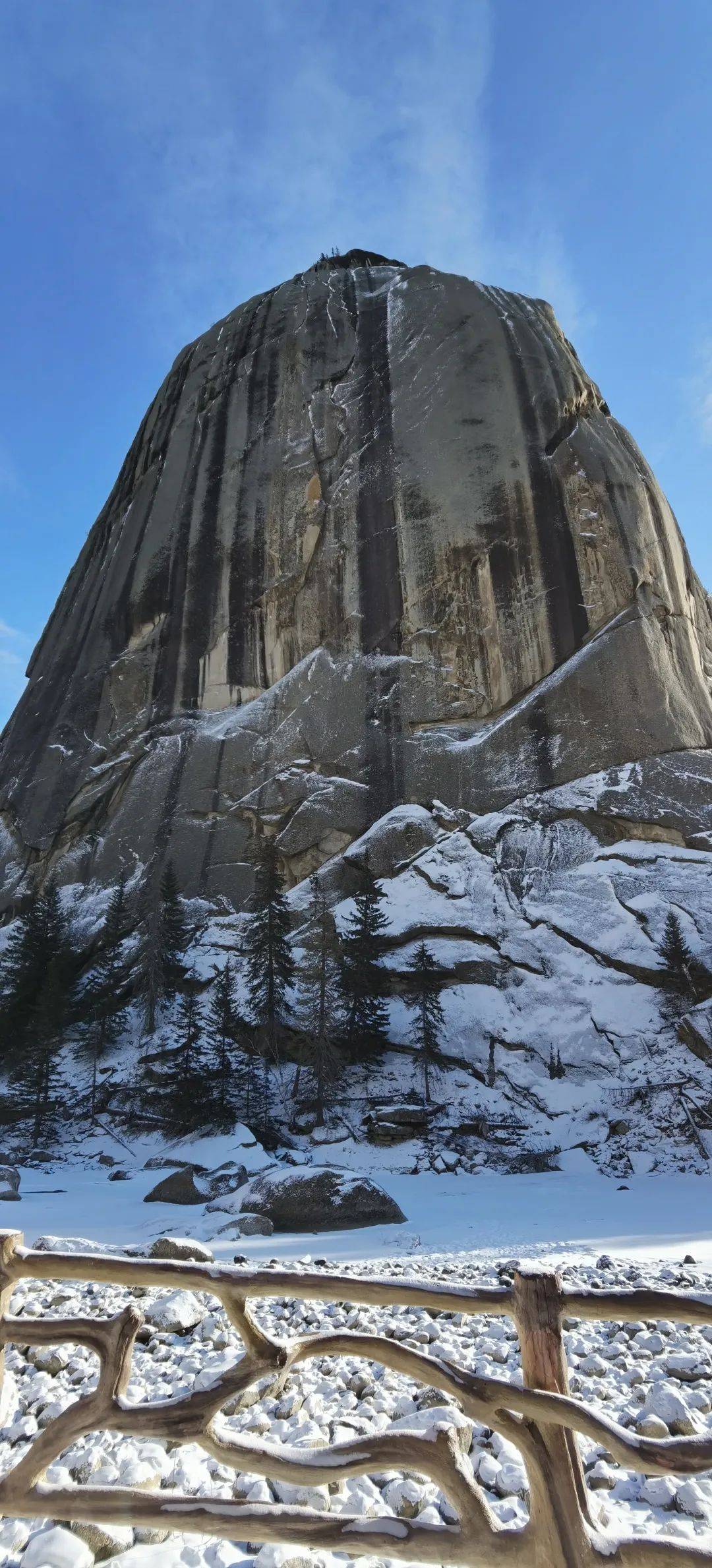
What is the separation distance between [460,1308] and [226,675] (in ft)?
106

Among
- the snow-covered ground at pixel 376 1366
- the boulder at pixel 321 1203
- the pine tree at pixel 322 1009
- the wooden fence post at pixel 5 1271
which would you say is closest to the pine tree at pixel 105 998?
the pine tree at pixel 322 1009

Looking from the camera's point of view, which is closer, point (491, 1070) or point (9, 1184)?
point (9, 1184)

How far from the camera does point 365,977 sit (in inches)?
847

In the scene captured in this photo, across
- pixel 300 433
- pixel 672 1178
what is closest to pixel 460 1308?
pixel 672 1178

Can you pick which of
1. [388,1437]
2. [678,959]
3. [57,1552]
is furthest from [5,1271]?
[678,959]

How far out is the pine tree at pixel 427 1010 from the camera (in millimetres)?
20156

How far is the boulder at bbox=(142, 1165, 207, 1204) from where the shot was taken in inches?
444

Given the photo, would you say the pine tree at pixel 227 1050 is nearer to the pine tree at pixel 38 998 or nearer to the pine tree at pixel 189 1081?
the pine tree at pixel 189 1081

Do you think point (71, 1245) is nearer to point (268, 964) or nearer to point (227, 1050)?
point (227, 1050)

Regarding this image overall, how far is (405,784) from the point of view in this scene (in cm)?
2853

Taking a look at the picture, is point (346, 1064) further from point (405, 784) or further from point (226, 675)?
point (226, 675)

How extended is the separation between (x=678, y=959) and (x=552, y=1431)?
19.5 metres

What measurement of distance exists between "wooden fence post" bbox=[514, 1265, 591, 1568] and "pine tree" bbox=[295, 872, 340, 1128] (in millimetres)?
16677

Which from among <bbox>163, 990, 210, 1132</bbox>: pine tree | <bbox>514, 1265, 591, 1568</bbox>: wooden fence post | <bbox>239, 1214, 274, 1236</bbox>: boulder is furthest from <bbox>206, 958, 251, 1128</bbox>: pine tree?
<bbox>514, 1265, 591, 1568</bbox>: wooden fence post
